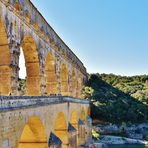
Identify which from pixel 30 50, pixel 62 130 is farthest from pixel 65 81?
pixel 62 130

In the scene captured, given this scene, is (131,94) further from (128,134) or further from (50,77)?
(50,77)

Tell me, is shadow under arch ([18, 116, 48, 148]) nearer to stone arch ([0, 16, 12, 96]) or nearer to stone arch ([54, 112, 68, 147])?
stone arch ([0, 16, 12, 96])

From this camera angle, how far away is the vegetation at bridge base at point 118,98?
46.5m

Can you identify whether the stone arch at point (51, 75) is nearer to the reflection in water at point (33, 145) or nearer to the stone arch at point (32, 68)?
the stone arch at point (32, 68)

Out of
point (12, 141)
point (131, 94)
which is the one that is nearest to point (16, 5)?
point (12, 141)

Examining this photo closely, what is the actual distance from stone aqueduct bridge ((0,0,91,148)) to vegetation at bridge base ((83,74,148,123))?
62.9 ft

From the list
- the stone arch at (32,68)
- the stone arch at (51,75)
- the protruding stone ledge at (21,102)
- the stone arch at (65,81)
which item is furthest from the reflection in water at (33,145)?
the stone arch at (65,81)

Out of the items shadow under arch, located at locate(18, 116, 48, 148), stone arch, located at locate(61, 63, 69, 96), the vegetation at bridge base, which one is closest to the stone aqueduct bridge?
shadow under arch, located at locate(18, 116, 48, 148)

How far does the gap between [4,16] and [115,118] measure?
112 feet

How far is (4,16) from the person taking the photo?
14695mm

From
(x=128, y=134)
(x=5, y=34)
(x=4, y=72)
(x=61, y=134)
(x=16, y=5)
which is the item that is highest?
(x=16, y=5)

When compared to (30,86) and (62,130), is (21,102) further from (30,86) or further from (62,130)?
(30,86)

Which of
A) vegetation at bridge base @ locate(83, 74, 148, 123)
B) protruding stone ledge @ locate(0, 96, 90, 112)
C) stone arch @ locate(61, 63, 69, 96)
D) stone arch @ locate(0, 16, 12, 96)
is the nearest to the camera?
protruding stone ledge @ locate(0, 96, 90, 112)

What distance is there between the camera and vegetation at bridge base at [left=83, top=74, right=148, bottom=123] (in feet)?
153
